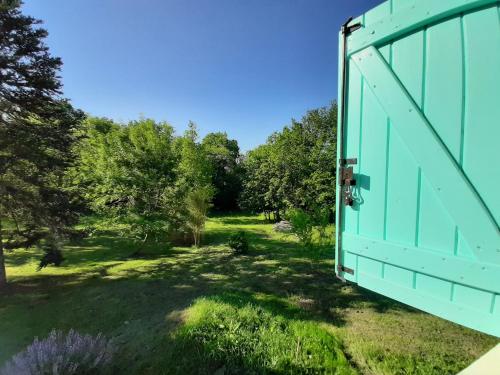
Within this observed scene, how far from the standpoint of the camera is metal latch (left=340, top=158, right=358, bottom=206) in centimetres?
159

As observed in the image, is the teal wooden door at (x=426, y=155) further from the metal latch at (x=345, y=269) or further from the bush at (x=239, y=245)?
the bush at (x=239, y=245)

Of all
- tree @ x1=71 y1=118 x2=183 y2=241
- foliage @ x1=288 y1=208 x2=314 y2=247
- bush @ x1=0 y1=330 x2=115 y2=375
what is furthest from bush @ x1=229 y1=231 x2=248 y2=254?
bush @ x1=0 y1=330 x2=115 y2=375

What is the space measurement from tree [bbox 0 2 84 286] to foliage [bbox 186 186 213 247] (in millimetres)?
4138

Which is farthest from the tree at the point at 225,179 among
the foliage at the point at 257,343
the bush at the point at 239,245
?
the foliage at the point at 257,343

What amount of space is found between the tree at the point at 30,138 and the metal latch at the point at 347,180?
7.95 metres

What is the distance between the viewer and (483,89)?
42.4 inches

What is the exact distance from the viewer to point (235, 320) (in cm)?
377

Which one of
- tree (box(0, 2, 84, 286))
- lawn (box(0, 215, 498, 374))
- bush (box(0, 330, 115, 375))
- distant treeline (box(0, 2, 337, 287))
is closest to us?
bush (box(0, 330, 115, 375))

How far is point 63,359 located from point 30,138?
609cm

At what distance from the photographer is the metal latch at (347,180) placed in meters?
1.59

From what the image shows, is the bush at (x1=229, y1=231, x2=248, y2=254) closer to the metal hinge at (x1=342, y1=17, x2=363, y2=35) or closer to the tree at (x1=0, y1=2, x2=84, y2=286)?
the tree at (x1=0, y1=2, x2=84, y2=286)

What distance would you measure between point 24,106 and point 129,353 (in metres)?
7.28

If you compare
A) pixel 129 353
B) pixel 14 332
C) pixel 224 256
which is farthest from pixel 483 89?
pixel 224 256

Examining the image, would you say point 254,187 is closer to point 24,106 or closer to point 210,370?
point 24,106
